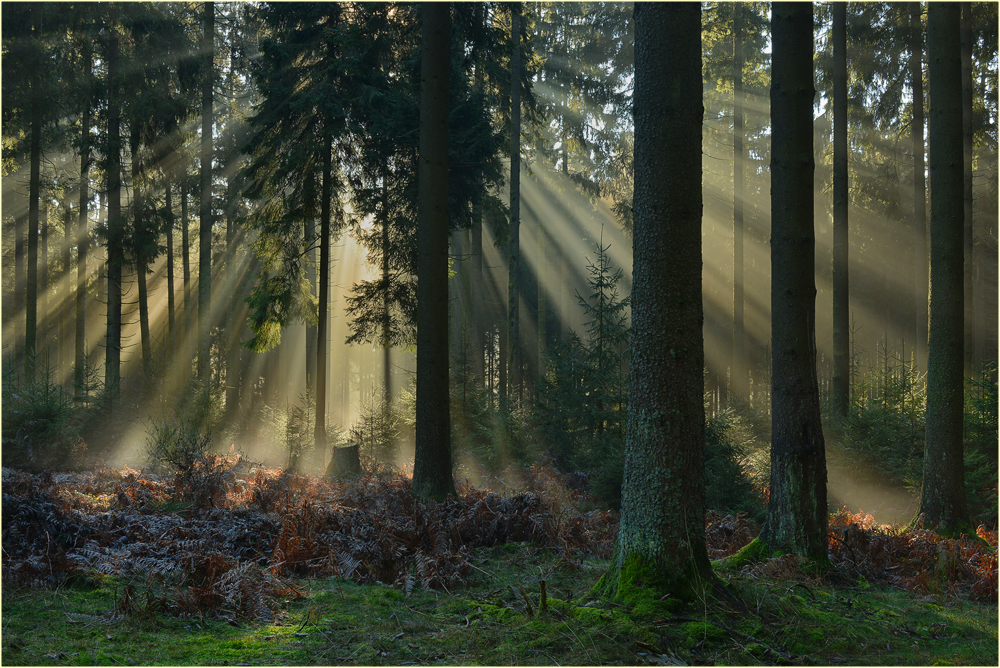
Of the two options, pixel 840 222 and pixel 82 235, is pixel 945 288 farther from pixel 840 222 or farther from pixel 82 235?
pixel 82 235

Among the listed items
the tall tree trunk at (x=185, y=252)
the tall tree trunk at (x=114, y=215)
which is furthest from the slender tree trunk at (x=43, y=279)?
the tall tree trunk at (x=114, y=215)

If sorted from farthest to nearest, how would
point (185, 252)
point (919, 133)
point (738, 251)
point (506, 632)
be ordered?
point (185, 252) < point (738, 251) < point (919, 133) < point (506, 632)

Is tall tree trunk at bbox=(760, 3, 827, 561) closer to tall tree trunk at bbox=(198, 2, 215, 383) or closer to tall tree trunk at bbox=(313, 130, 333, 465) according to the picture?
tall tree trunk at bbox=(313, 130, 333, 465)

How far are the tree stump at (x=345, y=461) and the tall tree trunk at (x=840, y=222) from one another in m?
11.6

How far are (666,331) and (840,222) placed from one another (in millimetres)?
12620

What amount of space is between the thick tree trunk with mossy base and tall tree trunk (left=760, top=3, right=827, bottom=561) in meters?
2.25

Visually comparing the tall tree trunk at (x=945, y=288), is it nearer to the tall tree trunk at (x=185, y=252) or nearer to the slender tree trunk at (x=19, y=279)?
the tall tree trunk at (x=185, y=252)

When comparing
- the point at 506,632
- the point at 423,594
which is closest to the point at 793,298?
the point at 506,632

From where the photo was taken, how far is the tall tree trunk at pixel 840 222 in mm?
13891

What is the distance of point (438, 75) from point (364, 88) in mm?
3443

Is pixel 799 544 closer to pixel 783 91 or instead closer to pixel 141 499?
pixel 783 91

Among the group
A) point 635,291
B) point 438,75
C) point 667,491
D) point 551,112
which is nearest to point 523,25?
point 551,112

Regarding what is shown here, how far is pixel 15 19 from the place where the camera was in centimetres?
1503

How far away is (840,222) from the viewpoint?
1431 cm
